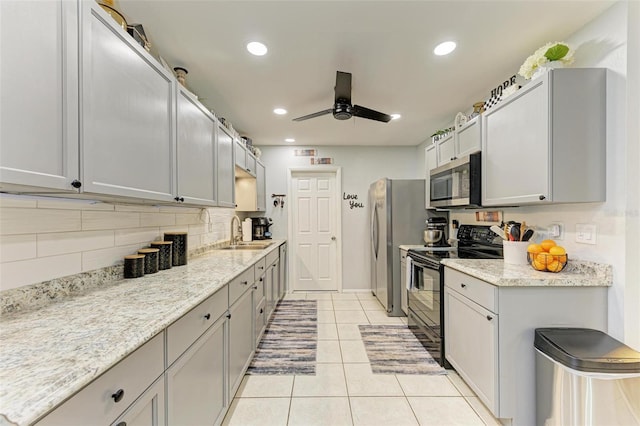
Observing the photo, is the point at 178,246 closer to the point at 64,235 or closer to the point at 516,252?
the point at 64,235

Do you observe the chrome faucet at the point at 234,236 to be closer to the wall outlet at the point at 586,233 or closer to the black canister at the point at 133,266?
the black canister at the point at 133,266

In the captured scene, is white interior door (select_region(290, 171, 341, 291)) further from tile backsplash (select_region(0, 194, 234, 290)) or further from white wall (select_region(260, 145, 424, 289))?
tile backsplash (select_region(0, 194, 234, 290))

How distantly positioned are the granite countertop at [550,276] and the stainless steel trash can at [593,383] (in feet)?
1.02

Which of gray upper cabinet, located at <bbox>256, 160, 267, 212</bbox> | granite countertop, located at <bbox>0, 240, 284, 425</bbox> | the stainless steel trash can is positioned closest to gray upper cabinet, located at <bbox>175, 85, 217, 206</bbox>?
granite countertop, located at <bbox>0, 240, 284, 425</bbox>

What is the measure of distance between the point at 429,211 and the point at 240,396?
9.99 feet

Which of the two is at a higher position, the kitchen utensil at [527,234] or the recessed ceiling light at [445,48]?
the recessed ceiling light at [445,48]

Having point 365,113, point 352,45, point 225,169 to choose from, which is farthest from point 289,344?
point 352,45

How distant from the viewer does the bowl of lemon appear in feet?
5.68

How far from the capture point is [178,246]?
82.0 inches

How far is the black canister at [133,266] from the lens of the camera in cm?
164

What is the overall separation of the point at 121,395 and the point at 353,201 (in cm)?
413

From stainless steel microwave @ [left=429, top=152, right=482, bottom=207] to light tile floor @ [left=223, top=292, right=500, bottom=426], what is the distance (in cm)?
151

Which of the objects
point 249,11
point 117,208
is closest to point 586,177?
point 249,11

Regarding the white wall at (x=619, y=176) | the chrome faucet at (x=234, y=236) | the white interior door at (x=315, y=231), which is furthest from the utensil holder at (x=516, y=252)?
Answer: the chrome faucet at (x=234, y=236)
